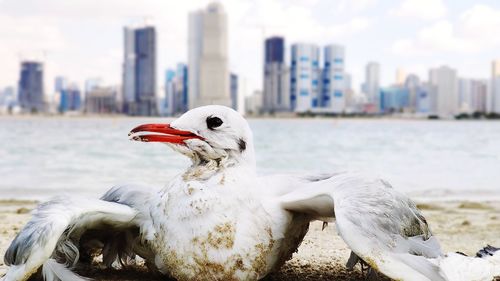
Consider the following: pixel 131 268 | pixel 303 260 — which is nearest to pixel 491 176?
pixel 303 260

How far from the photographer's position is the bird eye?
3.16 m

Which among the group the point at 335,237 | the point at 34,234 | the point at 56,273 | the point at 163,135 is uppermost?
the point at 163,135

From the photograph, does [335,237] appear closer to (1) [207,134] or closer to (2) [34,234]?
(1) [207,134]

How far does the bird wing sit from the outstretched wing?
0.81 metres

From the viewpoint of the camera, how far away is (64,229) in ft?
9.96

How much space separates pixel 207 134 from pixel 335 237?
2739 millimetres

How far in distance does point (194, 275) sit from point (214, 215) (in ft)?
1.01

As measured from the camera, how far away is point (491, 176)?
1498cm

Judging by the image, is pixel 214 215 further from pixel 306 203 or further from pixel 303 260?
pixel 303 260

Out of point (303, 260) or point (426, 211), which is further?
point (426, 211)

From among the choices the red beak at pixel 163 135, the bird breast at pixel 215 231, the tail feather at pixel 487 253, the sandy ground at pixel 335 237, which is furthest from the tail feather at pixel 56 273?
the tail feather at pixel 487 253

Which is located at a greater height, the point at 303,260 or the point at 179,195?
the point at 179,195

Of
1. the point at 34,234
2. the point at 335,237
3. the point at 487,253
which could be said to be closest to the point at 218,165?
the point at 34,234

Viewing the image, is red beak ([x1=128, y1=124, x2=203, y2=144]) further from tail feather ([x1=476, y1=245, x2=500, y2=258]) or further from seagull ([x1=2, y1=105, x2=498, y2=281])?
tail feather ([x1=476, y1=245, x2=500, y2=258])
